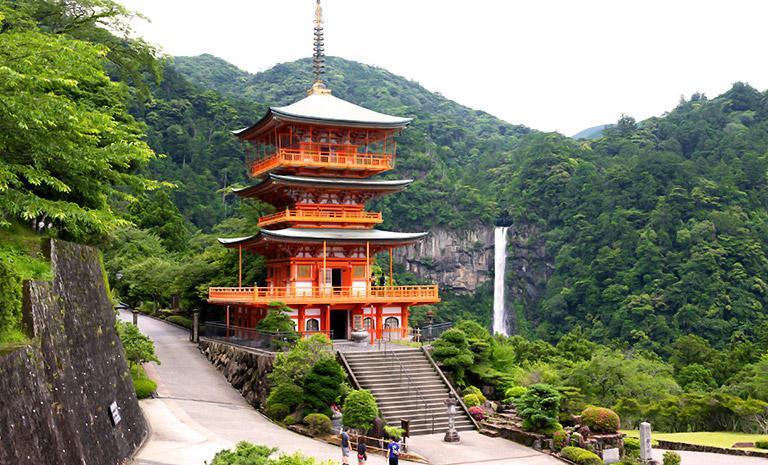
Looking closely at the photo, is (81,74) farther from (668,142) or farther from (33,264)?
(668,142)

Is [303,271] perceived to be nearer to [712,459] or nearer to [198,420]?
[198,420]

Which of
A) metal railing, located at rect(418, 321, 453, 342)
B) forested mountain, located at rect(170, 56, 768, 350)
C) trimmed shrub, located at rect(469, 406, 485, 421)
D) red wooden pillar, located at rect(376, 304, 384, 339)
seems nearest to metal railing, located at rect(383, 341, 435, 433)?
trimmed shrub, located at rect(469, 406, 485, 421)

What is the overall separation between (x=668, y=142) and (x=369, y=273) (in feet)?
238

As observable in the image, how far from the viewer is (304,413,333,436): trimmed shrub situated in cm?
2309

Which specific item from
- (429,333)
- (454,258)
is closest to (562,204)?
(454,258)

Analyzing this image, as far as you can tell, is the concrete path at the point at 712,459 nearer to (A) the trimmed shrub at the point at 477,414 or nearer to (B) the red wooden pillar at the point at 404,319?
(A) the trimmed shrub at the point at 477,414

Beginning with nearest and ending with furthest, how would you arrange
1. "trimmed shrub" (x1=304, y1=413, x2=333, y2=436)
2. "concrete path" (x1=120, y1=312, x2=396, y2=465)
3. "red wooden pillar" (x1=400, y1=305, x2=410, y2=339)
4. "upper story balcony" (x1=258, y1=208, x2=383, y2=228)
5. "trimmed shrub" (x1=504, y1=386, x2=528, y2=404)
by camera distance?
"concrete path" (x1=120, y1=312, x2=396, y2=465) → "trimmed shrub" (x1=304, y1=413, x2=333, y2=436) → "trimmed shrub" (x1=504, y1=386, x2=528, y2=404) → "red wooden pillar" (x1=400, y1=305, x2=410, y2=339) → "upper story balcony" (x1=258, y1=208, x2=383, y2=228)

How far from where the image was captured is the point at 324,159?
110ft

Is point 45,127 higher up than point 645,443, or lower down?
higher up

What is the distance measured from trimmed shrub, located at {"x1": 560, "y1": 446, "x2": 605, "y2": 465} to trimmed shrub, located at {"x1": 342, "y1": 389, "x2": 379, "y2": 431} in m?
5.66

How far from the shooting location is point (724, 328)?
66812mm

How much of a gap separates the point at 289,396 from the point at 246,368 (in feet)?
13.8

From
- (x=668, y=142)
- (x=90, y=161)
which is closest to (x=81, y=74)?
(x=90, y=161)

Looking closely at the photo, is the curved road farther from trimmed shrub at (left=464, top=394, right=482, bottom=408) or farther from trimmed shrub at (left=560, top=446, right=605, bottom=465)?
trimmed shrub at (left=464, top=394, right=482, bottom=408)
